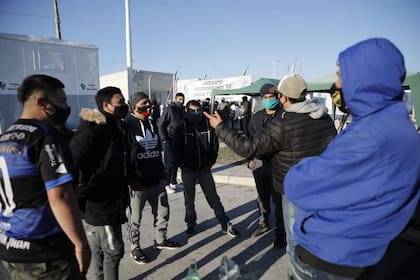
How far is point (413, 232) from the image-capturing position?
3773 millimetres

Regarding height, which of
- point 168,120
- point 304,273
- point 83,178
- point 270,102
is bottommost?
point 304,273

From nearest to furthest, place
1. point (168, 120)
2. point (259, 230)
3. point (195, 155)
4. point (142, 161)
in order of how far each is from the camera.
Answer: point (142, 161), point (195, 155), point (259, 230), point (168, 120)

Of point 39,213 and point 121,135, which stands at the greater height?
point 121,135

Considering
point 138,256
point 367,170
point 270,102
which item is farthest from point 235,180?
point 367,170

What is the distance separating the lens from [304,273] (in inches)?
57.4

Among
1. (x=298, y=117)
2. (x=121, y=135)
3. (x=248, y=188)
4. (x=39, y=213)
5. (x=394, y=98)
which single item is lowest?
(x=248, y=188)

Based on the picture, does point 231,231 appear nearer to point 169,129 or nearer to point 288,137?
point 288,137

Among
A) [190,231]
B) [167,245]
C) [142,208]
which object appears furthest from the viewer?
[190,231]

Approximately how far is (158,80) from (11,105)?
1196cm

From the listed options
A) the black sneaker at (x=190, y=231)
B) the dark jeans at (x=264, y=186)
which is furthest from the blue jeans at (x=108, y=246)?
the dark jeans at (x=264, y=186)

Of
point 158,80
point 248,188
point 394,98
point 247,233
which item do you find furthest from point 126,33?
point 394,98

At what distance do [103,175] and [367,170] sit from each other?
6.66 feet

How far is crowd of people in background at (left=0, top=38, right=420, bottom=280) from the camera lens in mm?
1146

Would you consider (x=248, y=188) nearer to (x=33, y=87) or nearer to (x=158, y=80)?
(x=33, y=87)
